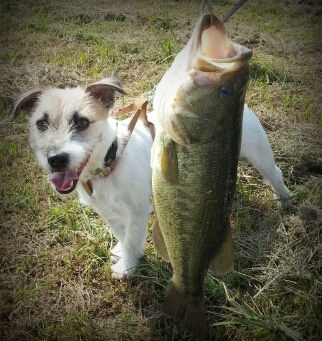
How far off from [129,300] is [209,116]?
2.02 m

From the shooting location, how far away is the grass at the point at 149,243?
2562mm

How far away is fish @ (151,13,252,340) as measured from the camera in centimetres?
129

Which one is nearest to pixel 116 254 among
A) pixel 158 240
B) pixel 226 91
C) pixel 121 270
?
pixel 121 270

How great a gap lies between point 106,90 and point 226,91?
1.57 meters

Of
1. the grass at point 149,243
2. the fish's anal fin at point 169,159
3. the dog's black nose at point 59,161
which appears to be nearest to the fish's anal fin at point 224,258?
the fish's anal fin at point 169,159

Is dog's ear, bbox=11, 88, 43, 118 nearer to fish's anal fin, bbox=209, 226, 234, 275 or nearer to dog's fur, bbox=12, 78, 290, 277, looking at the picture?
dog's fur, bbox=12, 78, 290, 277

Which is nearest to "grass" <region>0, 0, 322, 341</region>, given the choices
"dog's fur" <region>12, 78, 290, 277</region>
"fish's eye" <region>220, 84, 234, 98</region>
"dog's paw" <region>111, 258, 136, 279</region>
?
"dog's paw" <region>111, 258, 136, 279</region>

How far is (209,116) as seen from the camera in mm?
1388

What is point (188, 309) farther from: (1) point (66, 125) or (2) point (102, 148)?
(1) point (66, 125)

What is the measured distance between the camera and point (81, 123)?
8.21 ft

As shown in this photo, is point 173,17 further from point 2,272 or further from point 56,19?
point 2,272

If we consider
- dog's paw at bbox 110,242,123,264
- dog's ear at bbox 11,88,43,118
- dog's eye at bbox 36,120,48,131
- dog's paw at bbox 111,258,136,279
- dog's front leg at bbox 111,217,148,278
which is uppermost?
dog's ear at bbox 11,88,43,118

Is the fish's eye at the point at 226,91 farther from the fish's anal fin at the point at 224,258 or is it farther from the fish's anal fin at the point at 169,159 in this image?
the fish's anal fin at the point at 224,258

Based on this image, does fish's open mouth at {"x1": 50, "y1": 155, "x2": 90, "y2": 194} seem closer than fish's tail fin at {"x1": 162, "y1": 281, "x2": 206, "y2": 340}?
No
